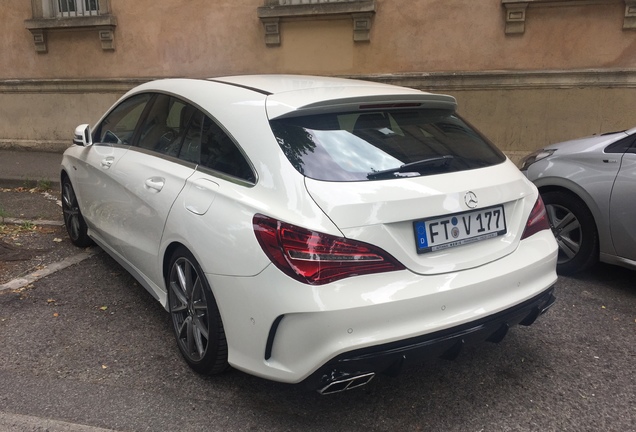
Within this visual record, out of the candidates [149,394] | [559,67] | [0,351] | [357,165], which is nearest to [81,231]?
[0,351]

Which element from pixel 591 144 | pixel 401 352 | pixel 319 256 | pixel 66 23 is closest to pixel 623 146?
pixel 591 144

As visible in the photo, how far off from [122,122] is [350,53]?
16.3 feet

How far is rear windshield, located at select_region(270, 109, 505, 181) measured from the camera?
8.54 feet

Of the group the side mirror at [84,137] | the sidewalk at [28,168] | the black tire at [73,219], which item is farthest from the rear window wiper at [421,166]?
the sidewalk at [28,168]

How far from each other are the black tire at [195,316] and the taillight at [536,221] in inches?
63.2

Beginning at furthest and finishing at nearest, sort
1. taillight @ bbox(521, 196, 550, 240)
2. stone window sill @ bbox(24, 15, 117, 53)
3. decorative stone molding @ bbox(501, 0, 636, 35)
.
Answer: stone window sill @ bbox(24, 15, 117, 53) → decorative stone molding @ bbox(501, 0, 636, 35) → taillight @ bbox(521, 196, 550, 240)

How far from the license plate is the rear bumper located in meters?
0.36

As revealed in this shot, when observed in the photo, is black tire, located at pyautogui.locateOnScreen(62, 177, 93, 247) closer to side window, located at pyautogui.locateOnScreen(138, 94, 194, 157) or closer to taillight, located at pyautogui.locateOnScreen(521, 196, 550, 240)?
side window, located at pyautogui.locateOnScreen(138, 94, 194, 157)

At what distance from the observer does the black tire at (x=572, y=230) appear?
4.28m

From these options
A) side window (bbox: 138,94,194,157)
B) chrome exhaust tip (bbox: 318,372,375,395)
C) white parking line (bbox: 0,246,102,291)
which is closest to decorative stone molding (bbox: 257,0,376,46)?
white parking line (bbox: 0,246,102,291)

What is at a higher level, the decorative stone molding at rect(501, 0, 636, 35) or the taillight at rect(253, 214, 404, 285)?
the decorative stone molding at rect(501, 0, 636, 35)

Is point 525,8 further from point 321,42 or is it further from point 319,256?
point 319,256

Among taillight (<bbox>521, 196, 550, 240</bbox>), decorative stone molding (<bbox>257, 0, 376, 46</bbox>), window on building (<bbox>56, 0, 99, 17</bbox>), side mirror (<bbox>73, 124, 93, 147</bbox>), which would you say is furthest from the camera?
window on building (<bbox>56, 0, 99, 17</bbox>)

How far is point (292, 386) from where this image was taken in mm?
2965
